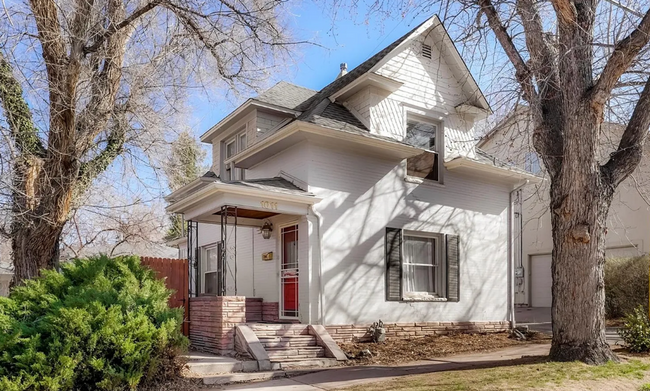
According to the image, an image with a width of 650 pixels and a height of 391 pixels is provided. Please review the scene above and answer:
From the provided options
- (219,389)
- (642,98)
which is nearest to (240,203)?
(219,389)

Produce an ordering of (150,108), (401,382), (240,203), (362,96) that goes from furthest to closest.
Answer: (362,96), (150,108), (240,203), (401,382)

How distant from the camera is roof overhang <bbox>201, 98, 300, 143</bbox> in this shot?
1346cm

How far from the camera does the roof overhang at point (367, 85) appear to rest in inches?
478

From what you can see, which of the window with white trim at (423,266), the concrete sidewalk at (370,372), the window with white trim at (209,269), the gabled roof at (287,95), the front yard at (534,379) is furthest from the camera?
the window with white trim at (209,269)

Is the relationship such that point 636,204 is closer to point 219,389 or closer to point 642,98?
point 642,98

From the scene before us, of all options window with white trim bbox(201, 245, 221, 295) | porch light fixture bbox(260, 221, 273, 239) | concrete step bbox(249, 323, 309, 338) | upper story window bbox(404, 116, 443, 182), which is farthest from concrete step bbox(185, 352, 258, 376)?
upper story window bbox(404, 116, 443, 182)

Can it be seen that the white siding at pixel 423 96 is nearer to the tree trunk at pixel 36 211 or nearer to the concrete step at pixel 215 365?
the concrete step at pixel 215 365

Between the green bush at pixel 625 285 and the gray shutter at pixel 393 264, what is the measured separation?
8726 mm

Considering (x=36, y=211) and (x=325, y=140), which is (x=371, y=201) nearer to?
(x=325, y=140)

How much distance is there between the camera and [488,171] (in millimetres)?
14008

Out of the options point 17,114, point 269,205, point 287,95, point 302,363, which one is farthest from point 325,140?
point 17,114

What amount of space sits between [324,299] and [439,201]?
4155mm

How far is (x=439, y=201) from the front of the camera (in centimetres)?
1348

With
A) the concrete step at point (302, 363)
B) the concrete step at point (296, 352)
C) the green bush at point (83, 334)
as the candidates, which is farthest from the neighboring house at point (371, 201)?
the green bush at point (83, 334)
